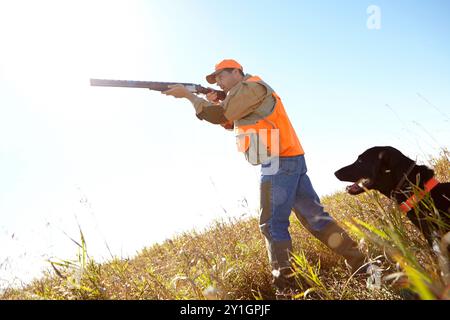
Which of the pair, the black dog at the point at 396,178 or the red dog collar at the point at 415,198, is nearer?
the red dog collar at the point at 415,198

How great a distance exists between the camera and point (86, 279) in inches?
97.5

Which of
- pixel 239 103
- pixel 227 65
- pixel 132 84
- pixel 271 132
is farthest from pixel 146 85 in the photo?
pixel 271 132

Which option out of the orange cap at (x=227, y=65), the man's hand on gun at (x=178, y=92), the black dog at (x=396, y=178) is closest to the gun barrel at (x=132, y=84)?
the man's hand on gun at (x=178, y=92)

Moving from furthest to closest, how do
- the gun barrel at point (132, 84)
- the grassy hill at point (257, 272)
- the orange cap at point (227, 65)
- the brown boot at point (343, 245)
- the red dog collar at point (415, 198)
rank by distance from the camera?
the gun barrel at point (132, 84) → the orange cap at point (227, 65) → the brown boot at point (343, 245) → the red dog collar at point (415, 198) → the grassy hill at point (257, 272)

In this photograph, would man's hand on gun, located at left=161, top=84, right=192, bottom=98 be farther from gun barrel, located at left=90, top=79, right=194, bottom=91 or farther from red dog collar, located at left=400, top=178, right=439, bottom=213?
red dog collar, located at left=400, top=178, right=439, bottom=213

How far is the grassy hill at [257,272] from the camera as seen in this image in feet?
5.51

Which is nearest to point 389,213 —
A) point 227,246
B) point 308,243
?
point 308,243

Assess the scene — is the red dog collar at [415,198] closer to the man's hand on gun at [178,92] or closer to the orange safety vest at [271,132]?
the orange safety vest at [271,132]

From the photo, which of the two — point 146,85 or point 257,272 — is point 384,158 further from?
point 146,85

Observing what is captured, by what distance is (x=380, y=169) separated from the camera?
333 cm

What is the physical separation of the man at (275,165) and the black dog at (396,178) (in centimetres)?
50

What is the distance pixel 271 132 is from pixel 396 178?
1337 millimetres

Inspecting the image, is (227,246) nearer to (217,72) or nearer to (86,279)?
(86,279)
